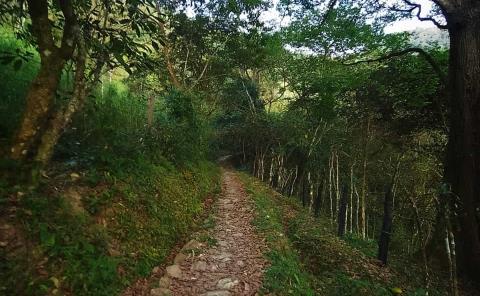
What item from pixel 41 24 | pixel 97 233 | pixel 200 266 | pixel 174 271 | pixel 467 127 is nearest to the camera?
pixel 41 24

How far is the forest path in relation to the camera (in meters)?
4.41

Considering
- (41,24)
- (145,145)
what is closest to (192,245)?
(145,145)

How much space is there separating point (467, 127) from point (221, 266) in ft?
16.7

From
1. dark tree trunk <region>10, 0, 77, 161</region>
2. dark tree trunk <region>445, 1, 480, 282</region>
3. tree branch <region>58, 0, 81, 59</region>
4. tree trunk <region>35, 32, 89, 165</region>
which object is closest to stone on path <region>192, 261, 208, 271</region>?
tree trunk <region>35, 32, 89, 165</region>

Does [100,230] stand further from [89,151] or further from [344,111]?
[344,111]

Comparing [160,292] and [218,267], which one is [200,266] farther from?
[160,292]

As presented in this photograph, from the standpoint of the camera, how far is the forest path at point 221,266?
441cm

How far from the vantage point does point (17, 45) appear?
265 inches

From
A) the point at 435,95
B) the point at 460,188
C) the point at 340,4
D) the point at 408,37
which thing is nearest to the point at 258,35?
the point at 340,4

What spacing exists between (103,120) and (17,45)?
2334 mm

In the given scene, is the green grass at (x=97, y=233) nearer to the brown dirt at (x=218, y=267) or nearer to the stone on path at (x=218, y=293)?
the brown dirt at (x=218, y=267)

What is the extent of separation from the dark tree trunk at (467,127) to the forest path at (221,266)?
3.72m

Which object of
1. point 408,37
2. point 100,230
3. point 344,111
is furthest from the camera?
point 344,111

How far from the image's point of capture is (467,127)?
19.7ft
